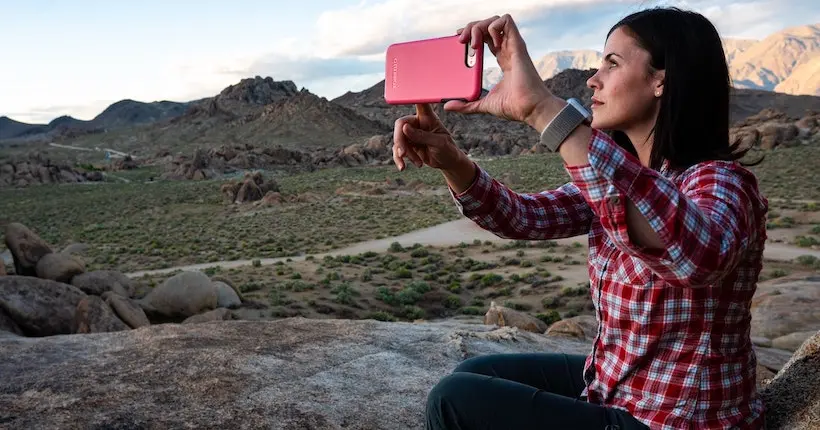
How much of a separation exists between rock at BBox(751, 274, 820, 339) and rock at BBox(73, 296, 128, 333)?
799 cm

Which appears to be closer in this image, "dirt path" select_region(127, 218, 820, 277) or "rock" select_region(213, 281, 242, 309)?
"rock" select_region(213, 281, 242, 309)

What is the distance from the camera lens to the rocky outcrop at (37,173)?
5661 cm

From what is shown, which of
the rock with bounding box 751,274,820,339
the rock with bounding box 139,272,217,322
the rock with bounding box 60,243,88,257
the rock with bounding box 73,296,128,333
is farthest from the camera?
the rock with bounding box 60,243,88,257

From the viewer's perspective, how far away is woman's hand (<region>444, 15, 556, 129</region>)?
6.03ft

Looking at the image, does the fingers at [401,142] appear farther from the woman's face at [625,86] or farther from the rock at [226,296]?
the rock at [226,296]

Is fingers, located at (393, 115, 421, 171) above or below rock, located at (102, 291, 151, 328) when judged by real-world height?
above

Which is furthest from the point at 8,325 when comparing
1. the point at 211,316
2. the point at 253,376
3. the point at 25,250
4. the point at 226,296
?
the point at 253,376

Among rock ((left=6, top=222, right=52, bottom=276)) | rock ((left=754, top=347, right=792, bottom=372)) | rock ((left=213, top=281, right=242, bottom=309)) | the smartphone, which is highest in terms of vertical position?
the smartphone

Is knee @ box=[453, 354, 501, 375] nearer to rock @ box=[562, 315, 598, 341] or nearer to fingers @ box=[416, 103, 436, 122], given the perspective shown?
fingers @ box=[416, 103, 436, 122]

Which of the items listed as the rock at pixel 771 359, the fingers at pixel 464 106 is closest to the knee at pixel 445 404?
the fingers at pixel 464 106

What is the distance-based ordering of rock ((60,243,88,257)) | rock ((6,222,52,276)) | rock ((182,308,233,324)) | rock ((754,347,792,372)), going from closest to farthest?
rock ((754,347,792,372)), rock ((182,308,233,324)), rock ((6,222,52,276)), rock ((60,243,88,257))

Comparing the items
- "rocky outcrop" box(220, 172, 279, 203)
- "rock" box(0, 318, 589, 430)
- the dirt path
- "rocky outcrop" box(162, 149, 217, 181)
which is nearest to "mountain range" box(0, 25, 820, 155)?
"rocky outcrop" box(162, 149, 217, 181)

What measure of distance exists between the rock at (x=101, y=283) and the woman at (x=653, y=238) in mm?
11574

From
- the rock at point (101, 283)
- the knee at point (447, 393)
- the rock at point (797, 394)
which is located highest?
the knee at point (447, 393)
